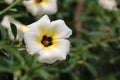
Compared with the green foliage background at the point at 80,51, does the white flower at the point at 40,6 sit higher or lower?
higher

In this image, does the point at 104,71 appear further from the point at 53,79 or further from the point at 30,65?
the point at 30,65

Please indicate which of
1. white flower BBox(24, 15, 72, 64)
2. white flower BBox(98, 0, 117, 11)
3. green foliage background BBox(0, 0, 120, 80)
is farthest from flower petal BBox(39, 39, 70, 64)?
white flower BBox(98, 0, 117, 11)

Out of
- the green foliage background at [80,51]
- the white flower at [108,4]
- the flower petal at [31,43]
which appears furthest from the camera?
the white flower at [108,4]

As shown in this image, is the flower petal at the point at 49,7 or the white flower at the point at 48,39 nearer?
the white flower at the point at 48,39

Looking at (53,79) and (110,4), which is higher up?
(110,4)

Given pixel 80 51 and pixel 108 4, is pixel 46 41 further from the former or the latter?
pixel 108 4

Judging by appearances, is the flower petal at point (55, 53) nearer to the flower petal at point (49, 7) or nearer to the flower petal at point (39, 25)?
the flower petal at point (39, 25)

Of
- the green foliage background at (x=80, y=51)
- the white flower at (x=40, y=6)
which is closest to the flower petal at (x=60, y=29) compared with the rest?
Answer: the green foliage background at (x=80, y=51)

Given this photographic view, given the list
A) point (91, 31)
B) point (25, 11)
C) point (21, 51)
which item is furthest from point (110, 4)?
point (21, 51)

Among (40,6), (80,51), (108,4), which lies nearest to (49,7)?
(40,6)
